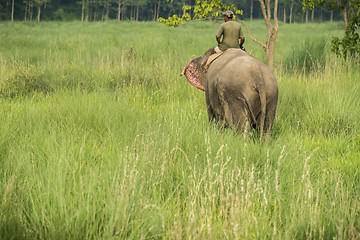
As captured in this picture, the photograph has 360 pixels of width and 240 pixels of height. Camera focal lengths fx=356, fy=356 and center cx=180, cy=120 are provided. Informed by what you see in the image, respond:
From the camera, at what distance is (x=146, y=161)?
3379 millimetres

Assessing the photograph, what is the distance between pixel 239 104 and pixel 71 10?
3145 inches

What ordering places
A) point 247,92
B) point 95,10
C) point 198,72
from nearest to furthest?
point 247,92 → point 198,72 → point 95,10

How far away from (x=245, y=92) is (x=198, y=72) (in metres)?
1.63

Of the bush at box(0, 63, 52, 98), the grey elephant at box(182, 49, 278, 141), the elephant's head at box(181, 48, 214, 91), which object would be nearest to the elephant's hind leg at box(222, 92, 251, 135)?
the grey elephant at box(182, 49, 278, 141)

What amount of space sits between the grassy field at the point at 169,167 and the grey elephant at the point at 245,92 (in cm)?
27

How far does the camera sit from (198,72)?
573cm

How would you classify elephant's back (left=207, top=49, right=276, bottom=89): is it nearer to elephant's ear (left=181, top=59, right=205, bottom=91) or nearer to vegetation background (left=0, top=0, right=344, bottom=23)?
elephant's ear (left=181, top=59, right=205, bottom=91)

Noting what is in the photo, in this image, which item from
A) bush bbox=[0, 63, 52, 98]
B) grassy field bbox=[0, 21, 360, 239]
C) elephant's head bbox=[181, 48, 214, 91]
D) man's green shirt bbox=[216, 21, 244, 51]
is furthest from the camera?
bush bbox=[0, 63, 52, 98]

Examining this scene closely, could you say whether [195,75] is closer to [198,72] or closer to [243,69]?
[198,72]

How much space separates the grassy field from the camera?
2.47 metres

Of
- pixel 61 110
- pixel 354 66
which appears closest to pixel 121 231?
pixel 61 110

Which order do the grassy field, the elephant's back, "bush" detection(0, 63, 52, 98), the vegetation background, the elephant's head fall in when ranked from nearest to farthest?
the grassy field, the elephant's back, the elephant's head, "bush" detection(0, 63, 52, 98), the vegetation background

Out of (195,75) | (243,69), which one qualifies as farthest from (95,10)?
(243,69)

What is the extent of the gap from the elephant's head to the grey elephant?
3.00ft
